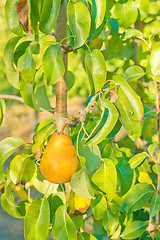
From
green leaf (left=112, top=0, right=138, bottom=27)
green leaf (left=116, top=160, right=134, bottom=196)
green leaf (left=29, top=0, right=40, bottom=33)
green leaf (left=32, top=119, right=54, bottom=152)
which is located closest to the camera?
green leaf (left=29, top=0, right=40, bottom=33)

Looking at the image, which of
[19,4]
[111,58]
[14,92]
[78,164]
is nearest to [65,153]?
[78,164]

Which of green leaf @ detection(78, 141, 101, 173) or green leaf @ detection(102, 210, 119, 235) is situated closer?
green leaf @ detection(78, 141, 101, 173)

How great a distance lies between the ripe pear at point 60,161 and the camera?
0.52 m

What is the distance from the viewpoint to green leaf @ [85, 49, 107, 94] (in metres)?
0.53

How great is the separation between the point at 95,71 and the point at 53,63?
0.26ft

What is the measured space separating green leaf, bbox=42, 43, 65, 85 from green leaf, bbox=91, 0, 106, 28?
0.09 metres

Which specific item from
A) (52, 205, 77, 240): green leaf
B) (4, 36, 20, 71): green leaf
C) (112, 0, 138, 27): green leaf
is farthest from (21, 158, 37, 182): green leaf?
(112, 0, 138, 27): green leaf

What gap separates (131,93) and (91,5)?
0.56ft

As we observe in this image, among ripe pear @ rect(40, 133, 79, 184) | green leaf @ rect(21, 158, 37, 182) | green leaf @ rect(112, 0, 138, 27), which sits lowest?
green leaf @ rect(21, 158, 37, 182)

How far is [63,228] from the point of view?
57 centimetres

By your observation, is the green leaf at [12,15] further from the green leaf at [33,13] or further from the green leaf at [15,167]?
the green leaf at [15,167]

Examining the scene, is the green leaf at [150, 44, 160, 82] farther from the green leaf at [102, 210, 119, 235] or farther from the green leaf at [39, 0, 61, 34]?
the green leaf at [102, 210, 119, 235]

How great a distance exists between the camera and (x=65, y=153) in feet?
1.72

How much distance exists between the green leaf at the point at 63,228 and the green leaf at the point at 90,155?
0.10 meters
